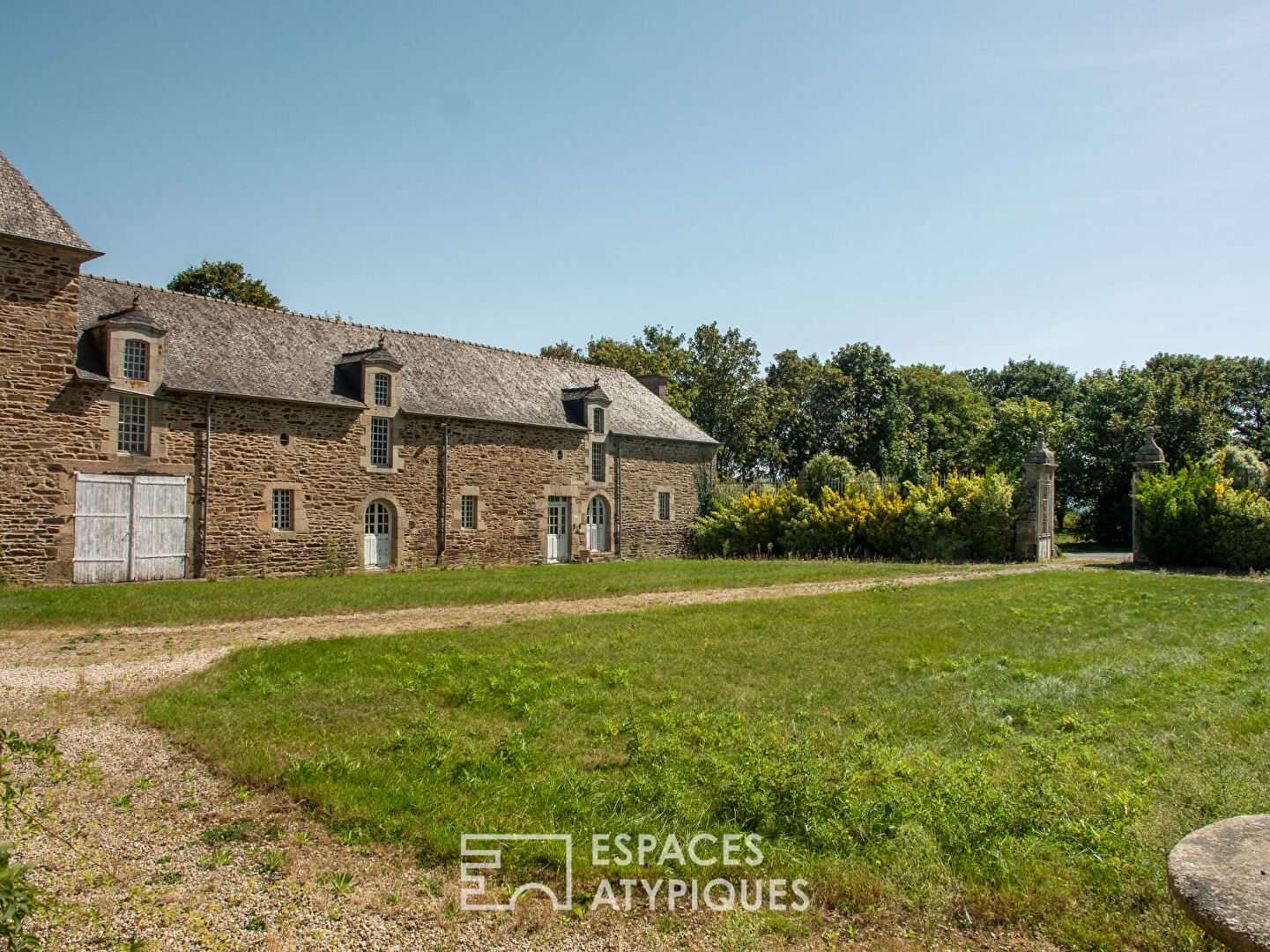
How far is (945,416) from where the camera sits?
43125 millimetres

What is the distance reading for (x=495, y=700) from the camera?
21.6ft

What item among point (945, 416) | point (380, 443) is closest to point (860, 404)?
point (945, 416)

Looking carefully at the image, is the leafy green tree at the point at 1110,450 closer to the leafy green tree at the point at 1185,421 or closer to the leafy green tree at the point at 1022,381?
the leafy green tree at the point at 1185,421

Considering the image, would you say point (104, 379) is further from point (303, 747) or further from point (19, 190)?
point (303, 747)

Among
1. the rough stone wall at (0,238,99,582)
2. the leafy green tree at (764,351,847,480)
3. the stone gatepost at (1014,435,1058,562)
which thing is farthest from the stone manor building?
the leafy green tree at (764,351,847,480)

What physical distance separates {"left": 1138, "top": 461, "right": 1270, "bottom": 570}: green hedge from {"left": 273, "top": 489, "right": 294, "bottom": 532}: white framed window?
20.2m

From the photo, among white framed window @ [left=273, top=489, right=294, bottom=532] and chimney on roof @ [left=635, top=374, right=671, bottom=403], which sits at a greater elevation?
chimney on roof @ [left=635, top=374, right=671, bottom=403]

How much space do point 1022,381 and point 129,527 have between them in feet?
162

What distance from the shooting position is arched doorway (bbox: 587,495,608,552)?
1019 inches

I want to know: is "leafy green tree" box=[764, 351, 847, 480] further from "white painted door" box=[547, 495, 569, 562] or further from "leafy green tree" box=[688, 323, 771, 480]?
"white painted door" box=[547, 495, 569, 562]

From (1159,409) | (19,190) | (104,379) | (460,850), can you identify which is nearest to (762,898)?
(460,850)

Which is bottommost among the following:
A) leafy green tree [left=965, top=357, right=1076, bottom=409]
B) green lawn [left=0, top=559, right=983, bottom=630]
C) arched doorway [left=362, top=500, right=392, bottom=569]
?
green lawn [left=0, top=559, right=983, bottom=630]

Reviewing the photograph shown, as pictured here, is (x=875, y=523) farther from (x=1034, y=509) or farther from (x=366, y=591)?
(x=366, y=591)

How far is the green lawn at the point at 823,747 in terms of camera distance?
156 inches
